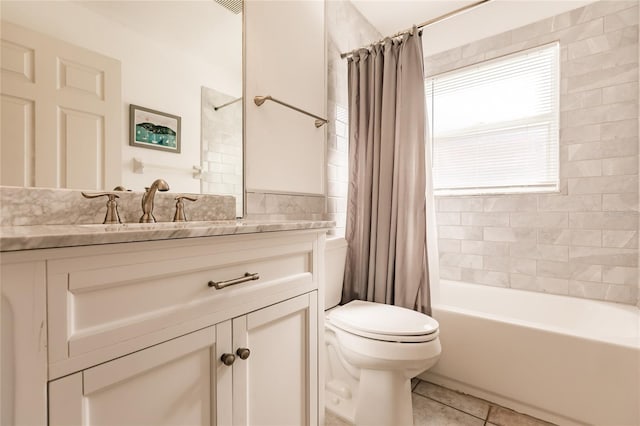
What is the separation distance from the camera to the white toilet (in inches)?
47.8

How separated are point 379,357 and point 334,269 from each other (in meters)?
0.60

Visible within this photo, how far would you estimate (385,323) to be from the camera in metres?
1.33

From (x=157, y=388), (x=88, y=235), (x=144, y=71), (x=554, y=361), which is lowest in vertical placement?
(x=554, y=361)

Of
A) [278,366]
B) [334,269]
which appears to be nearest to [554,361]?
[334,269]

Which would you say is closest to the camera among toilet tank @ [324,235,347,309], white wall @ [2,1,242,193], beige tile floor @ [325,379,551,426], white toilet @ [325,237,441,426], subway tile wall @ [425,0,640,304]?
white wall @ [2,1,242,193]

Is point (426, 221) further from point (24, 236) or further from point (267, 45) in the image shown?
point (24, 236)

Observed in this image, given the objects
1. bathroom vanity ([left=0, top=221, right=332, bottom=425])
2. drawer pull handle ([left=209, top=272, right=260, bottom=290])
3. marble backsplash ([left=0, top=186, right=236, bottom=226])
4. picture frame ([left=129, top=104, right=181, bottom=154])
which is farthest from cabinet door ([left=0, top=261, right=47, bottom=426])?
picture frame ([left=129, top=104, right=181, bottom=154])

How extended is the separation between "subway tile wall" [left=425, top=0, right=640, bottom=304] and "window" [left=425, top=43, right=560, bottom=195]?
0.07 m

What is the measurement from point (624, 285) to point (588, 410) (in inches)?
38.8

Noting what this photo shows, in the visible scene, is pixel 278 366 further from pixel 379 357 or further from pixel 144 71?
pixel 144 71

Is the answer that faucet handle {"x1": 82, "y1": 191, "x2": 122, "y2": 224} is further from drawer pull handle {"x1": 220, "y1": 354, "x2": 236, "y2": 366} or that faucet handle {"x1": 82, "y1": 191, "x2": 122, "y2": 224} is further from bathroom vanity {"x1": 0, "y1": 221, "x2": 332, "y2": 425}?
drawer pull handle {"x1": 220, "y1": 354, "x2": 236, "y2": 366}

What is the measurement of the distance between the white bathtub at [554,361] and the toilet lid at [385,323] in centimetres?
42

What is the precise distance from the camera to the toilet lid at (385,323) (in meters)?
1.22

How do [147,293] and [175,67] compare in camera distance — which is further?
[175,67]
